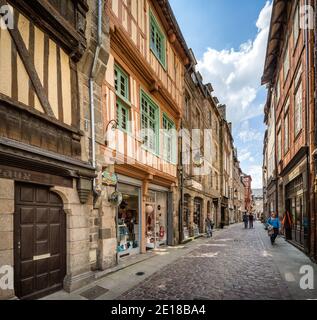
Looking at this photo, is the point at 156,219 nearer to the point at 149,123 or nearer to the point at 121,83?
the point at 149,123

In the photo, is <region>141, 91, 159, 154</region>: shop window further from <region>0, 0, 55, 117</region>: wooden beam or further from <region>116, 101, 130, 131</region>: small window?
<region>0, 0, 55, 117</region>: wooden beam

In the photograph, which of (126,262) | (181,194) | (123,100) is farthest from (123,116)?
(181,194)

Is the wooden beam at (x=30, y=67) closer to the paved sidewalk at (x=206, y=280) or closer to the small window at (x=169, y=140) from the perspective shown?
the paved sidewalk at (x=206, y=280)

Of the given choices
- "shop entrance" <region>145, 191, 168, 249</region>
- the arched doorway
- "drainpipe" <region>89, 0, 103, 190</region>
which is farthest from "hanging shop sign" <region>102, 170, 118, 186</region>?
"shop entrance" <region>145, 191, 168, 249</region>

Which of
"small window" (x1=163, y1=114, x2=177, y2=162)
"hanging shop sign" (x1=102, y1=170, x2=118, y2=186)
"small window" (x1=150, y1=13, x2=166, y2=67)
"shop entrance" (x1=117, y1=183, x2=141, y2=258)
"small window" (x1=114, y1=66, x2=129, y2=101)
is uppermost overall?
"small window" (x1=150, y1=13, x2=166, y2=67)

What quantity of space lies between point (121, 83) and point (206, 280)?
6.13 m

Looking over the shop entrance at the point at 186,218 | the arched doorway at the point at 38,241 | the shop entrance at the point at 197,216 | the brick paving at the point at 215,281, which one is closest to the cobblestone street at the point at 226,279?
the brick paving at the point at 215,281

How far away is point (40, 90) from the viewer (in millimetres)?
5023

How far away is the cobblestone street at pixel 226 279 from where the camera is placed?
512 centimetres

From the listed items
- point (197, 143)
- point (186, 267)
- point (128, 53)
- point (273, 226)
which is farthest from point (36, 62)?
point (197, 143)

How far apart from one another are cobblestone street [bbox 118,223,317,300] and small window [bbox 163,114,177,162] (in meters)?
4.49

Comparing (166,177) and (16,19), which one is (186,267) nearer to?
(166,177)

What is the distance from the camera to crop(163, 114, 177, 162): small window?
11.6 metres
